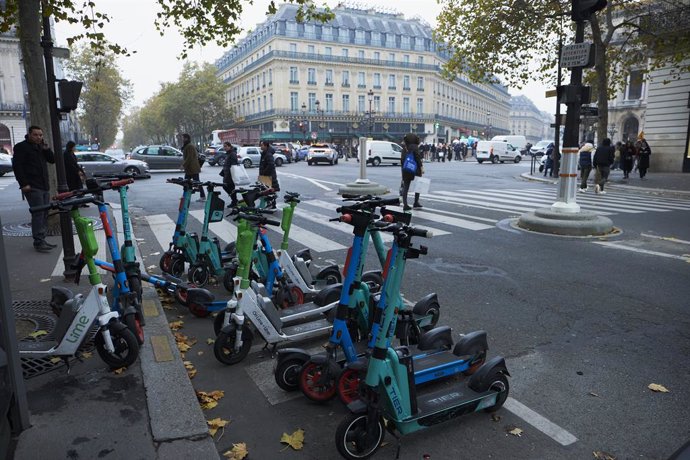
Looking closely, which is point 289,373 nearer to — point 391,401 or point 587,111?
point 391,401

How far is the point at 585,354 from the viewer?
4129mm

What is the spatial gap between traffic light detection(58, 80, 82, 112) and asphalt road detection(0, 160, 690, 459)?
2412 millimetres

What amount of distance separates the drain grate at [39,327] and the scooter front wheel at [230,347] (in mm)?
1059

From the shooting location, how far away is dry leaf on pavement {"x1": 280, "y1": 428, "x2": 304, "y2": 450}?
2920 mm

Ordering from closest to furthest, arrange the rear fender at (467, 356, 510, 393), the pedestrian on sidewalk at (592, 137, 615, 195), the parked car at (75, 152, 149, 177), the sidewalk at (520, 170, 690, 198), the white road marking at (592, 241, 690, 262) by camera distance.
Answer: the rear fender at (467, 356, 510, 393)
the white road marking at (592, 241, 690, 262)
the pedestrian on sidewalk at (592, 137, 615, 195)
the sidewalk at (520, 170, 690, 198)
the parked car at (75, 152, 149, 177)

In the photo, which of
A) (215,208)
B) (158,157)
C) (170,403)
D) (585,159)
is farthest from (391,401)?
(158,157)

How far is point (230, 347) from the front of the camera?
157 inches

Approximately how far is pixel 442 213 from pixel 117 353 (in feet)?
30.0

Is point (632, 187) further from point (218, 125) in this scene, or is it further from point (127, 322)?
point (218, 125)

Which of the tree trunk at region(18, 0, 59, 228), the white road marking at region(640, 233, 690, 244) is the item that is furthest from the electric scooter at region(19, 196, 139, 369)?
the white road marking at region(640, 233, 690, 244)

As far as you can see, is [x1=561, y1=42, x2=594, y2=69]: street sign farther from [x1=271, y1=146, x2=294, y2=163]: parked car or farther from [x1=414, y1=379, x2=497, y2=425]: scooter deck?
[x1=271, y1=146, x2=294, y2=163]: parked car

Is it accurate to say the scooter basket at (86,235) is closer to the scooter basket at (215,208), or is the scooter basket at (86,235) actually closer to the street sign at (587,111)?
the scooter basket at (215,208)

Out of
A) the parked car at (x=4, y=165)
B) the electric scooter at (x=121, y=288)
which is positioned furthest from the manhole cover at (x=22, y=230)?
the parked car at (x=4, y=165)

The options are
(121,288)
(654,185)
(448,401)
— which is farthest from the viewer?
(654,185)
